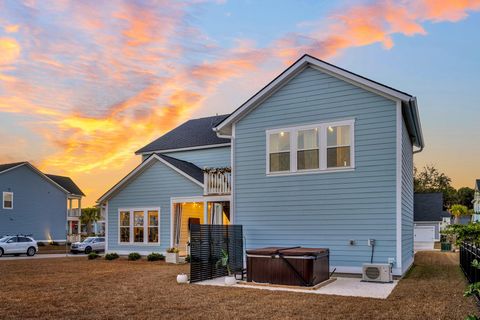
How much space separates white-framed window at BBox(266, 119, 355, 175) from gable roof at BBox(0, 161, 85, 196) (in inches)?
1042

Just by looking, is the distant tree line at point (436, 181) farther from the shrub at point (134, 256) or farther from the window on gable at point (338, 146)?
the window on gable at point (338, 146)

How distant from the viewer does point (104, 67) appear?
1898cm

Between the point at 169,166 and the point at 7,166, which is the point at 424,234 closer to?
the point at 169,166

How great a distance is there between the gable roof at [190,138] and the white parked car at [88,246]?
26.2 ft

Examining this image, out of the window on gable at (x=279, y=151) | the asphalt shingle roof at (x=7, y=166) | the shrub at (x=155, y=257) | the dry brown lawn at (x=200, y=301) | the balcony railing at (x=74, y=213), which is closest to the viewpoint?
the dry brown lawn at (x=200, y=301)

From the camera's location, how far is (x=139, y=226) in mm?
21891

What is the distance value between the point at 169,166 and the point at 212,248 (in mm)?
8183

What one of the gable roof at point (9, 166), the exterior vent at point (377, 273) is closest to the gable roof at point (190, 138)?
the exterior vent at point (377, 273)

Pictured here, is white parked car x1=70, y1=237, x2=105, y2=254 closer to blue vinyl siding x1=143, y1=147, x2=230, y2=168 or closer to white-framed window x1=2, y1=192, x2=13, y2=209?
white-framed window x1=2, y1=192, x2=13, y2=209

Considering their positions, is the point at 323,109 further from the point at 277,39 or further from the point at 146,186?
the point at 146,186

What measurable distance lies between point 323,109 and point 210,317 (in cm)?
826

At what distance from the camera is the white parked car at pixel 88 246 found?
28.9 metres

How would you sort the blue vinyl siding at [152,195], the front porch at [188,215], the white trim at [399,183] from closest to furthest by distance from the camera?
the white trim at [399,183] → the front porch at [188,215] → the blue vinyl siding at [152,195]

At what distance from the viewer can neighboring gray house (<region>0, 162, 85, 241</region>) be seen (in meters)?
34.5
